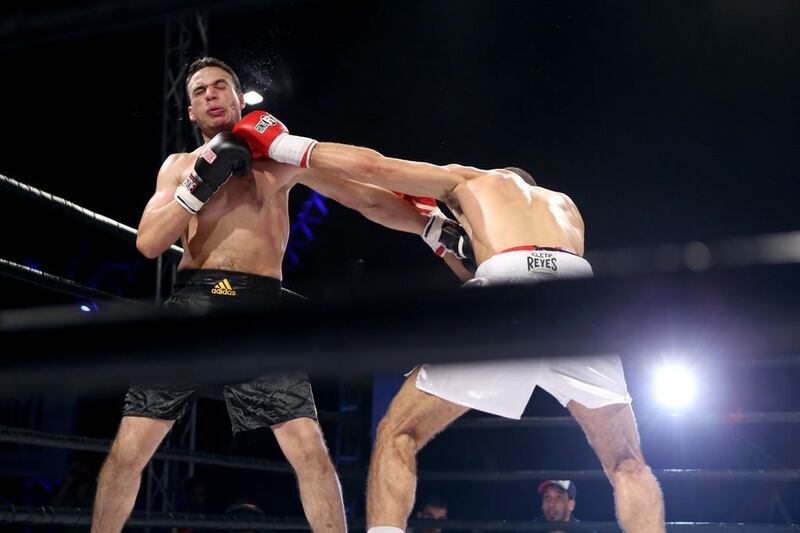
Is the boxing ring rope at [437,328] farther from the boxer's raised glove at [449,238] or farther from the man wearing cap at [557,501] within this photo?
the man wearing cap at [557,501]

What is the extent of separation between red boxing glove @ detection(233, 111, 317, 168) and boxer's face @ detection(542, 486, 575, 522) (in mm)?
2228

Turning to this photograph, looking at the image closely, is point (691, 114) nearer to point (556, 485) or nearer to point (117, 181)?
point (556, 485)

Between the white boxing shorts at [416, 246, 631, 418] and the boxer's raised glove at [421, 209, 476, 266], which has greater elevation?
the boxer's raised glove at [421, 209, 476, 266]

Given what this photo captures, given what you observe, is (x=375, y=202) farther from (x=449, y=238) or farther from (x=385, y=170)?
(x=385, y=170)

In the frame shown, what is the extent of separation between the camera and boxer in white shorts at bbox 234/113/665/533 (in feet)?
6.19

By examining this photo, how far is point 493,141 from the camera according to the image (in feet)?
22.1

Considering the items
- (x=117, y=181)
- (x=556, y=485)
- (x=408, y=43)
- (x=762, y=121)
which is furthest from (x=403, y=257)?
Answer: (x=556, y=485)

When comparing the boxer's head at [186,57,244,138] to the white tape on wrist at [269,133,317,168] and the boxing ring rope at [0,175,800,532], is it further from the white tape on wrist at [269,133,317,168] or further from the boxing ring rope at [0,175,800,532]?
the boxing ring rope at [0,175,800,532]

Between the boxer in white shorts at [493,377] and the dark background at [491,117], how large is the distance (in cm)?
318

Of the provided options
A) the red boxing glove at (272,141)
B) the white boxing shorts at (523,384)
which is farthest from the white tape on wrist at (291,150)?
the white boxing shorts at (523,384)

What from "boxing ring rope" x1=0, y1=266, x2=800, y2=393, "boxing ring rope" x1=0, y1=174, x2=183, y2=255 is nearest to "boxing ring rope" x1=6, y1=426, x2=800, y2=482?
"boxing ring rope" x1=0, y1=174, x2=183, y2=255

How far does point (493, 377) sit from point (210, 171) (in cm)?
81

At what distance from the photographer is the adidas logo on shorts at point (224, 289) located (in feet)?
7.07

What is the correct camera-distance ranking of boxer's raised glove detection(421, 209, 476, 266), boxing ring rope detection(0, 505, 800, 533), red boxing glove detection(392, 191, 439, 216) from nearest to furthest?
boxing ring rope detection(0, 505, 800, 533) → boxer's raised glove detection(421, 209, 476, 266) → red boxing glove detection(392, 191, 439, 216)
